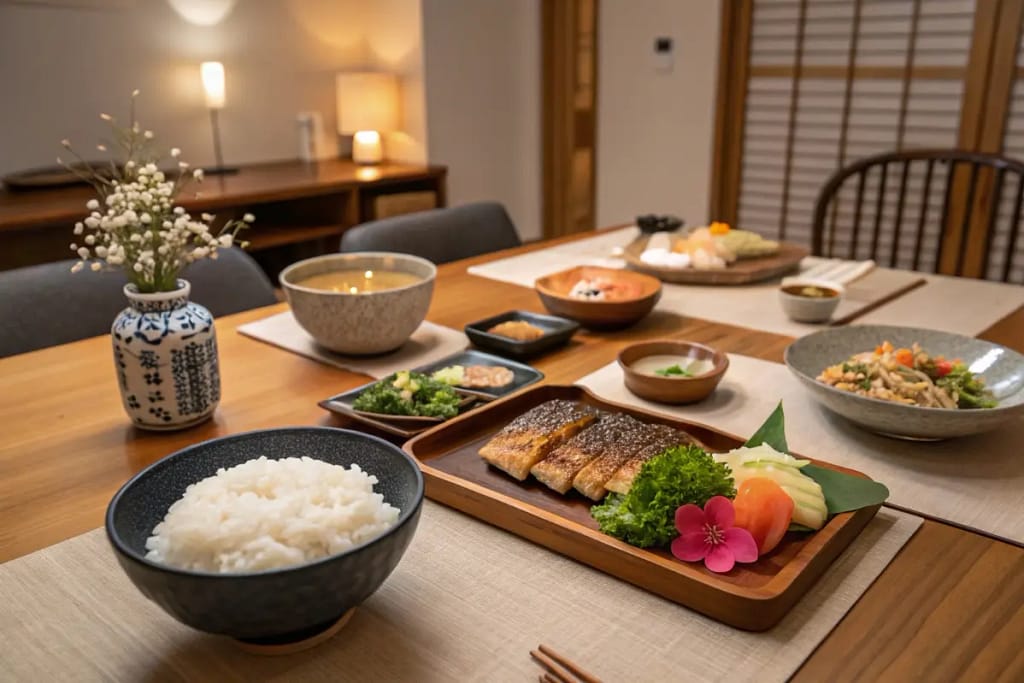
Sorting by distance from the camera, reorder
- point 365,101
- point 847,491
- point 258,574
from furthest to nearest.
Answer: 1. point 365,101
2. point 847,491
3. point 258,574

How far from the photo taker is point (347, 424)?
1.18 metres

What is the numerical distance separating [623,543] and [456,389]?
18.3 inches

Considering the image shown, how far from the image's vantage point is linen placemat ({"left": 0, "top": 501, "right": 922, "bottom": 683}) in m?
0.71

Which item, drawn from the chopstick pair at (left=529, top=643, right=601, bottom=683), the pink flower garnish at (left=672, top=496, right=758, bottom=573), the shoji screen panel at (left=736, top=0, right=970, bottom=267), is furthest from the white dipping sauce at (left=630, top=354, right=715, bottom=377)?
the shoji screen panel at (left=736, top=0, right=970, bottom=267)

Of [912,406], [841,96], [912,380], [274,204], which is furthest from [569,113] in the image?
[912,406]

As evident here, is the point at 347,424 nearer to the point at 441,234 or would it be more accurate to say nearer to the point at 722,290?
the point at 722,290

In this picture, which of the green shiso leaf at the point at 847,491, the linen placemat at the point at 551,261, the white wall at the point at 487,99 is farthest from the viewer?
the white wall at the point at 487,99

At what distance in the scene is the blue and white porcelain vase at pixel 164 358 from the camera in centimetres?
110

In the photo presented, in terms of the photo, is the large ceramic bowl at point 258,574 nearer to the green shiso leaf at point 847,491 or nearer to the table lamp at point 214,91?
the green shiso leaf at point 847,491

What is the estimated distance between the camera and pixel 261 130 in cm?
390

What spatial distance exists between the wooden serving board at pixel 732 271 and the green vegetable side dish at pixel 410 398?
827 millimetres

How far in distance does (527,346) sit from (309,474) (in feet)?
2.21

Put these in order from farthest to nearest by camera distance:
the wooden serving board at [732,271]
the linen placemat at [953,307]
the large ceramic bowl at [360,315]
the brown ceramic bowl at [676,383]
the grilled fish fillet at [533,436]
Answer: the wooden serving board at [732,271] < the linen placemat at [953,307] < the large ceramic bowl at [360,315] < the brown ceramic bowl at [676,383] < the grilled fish fillet at [533,436]

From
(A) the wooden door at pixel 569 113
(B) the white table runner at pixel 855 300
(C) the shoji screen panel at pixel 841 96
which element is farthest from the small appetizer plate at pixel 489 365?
(A) the wooden door at pixel 569 113
